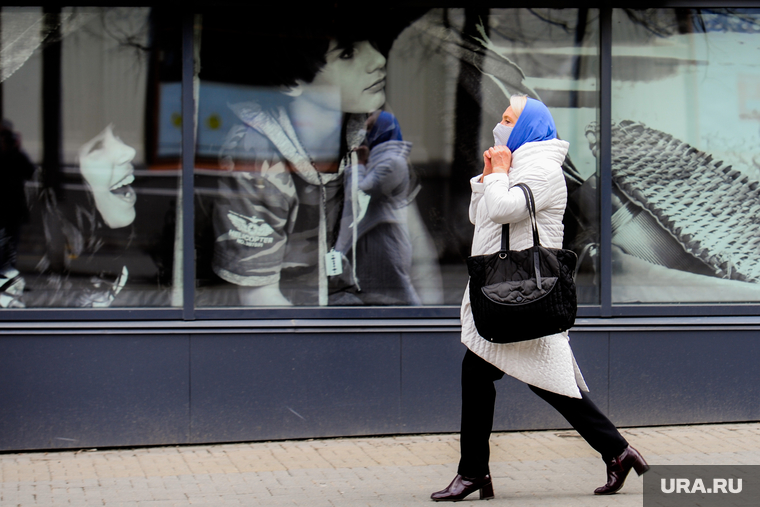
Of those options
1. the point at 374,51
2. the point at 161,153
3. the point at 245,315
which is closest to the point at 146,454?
the point at 245,315

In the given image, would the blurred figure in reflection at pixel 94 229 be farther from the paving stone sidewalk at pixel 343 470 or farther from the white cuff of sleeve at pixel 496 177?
the white cuff of sleeve at pixel 496 177

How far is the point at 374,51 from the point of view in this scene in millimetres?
5328

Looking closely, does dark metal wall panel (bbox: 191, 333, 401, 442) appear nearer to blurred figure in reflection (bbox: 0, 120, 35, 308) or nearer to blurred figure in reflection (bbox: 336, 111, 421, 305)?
blurred figure in reflection (bbox: 336, 111, 421, 305)

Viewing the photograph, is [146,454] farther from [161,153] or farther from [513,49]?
[513,49]

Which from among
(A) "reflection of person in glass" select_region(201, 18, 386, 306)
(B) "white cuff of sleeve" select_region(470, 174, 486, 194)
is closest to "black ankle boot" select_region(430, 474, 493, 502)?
(B) "white cuff of sleeve" select_region(470, 174, 486, 194)

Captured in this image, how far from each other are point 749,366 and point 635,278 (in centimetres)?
91

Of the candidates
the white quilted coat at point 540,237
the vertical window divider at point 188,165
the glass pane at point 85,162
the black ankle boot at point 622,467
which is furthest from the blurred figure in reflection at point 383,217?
the black ankle boot at point 622,467

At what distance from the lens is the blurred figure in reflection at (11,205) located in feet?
16.5

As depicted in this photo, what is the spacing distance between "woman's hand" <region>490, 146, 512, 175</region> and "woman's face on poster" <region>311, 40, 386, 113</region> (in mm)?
1748

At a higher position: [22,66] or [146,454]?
→ [22,66]

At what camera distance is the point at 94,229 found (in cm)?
515

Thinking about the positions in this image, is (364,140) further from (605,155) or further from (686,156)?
(686,156)

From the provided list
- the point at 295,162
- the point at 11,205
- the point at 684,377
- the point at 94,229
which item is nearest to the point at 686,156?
the point at 684,377

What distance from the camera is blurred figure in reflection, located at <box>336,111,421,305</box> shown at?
5.36m
